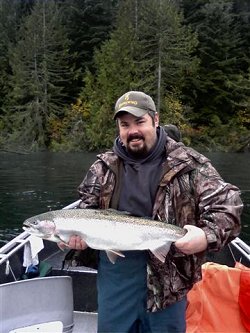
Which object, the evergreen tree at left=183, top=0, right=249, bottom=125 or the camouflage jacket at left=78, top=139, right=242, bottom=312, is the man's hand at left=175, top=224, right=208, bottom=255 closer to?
the camouflage jacket at left=78, top=139, right=242, bottom=312

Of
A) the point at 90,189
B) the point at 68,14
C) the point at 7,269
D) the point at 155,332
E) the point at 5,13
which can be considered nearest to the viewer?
the point at 155,332

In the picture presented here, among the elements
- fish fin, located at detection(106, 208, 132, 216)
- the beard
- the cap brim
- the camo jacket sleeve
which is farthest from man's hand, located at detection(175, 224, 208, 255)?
the cap brim

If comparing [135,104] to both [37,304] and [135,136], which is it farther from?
[37,304]

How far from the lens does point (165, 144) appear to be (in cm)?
259

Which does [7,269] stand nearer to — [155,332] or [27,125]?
[155,332]

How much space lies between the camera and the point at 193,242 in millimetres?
2277

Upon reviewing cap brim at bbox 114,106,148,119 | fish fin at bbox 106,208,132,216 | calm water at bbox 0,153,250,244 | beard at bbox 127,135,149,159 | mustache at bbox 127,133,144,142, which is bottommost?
calm water at bbox 0,153,250,244

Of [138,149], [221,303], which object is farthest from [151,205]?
[221,303]

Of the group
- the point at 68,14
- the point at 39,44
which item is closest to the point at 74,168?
the point at 39,44

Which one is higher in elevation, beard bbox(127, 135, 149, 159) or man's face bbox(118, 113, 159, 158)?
man's face bbox(118, 113, 159, 158)

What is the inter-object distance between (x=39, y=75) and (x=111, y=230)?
34.8 m

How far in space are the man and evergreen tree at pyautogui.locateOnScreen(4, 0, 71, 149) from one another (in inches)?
1271

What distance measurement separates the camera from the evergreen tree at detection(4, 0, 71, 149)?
35.2 m

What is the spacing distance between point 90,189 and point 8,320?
114 cm
